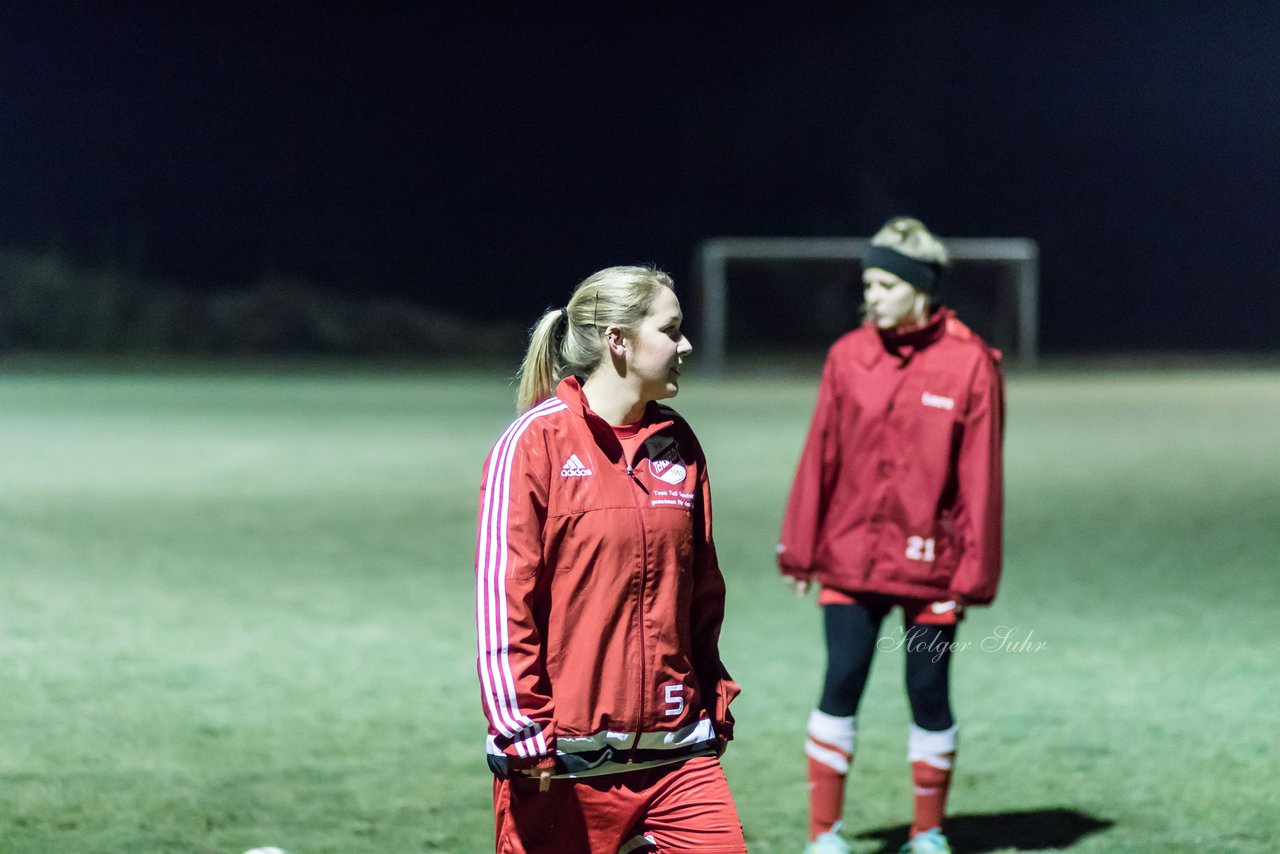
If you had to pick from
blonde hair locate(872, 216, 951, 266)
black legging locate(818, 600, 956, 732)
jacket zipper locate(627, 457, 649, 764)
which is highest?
blonde hair locate(872, 216, 951, 266)

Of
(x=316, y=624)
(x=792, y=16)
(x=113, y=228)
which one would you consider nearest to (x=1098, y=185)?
(x=792, y=16)

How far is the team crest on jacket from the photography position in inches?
112

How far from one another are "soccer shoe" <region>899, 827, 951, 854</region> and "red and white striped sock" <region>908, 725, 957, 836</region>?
0.01 meters

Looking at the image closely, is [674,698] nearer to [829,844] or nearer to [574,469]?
[574,469]

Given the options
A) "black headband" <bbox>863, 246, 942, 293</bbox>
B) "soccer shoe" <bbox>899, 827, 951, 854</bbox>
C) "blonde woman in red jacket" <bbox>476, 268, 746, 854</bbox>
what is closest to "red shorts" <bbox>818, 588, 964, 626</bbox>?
"soccer shoe" <bbox>899, 827, 951, 854</bbox>

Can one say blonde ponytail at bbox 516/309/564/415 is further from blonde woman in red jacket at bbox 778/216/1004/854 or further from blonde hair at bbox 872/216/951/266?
blonde hair at bbox 872/216/951/266

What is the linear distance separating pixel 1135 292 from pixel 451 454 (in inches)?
1185

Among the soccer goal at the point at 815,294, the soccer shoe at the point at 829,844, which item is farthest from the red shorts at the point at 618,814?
the soccer goal at the point at 815,294

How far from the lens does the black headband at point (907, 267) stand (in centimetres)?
400

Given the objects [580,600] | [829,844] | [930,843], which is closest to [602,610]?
[580,600]

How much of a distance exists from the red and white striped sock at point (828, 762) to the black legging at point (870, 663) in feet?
0.12

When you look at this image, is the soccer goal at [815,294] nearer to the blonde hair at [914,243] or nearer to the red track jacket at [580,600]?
the blonde hair at [914,243]

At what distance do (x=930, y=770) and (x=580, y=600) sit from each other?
5.49ft
